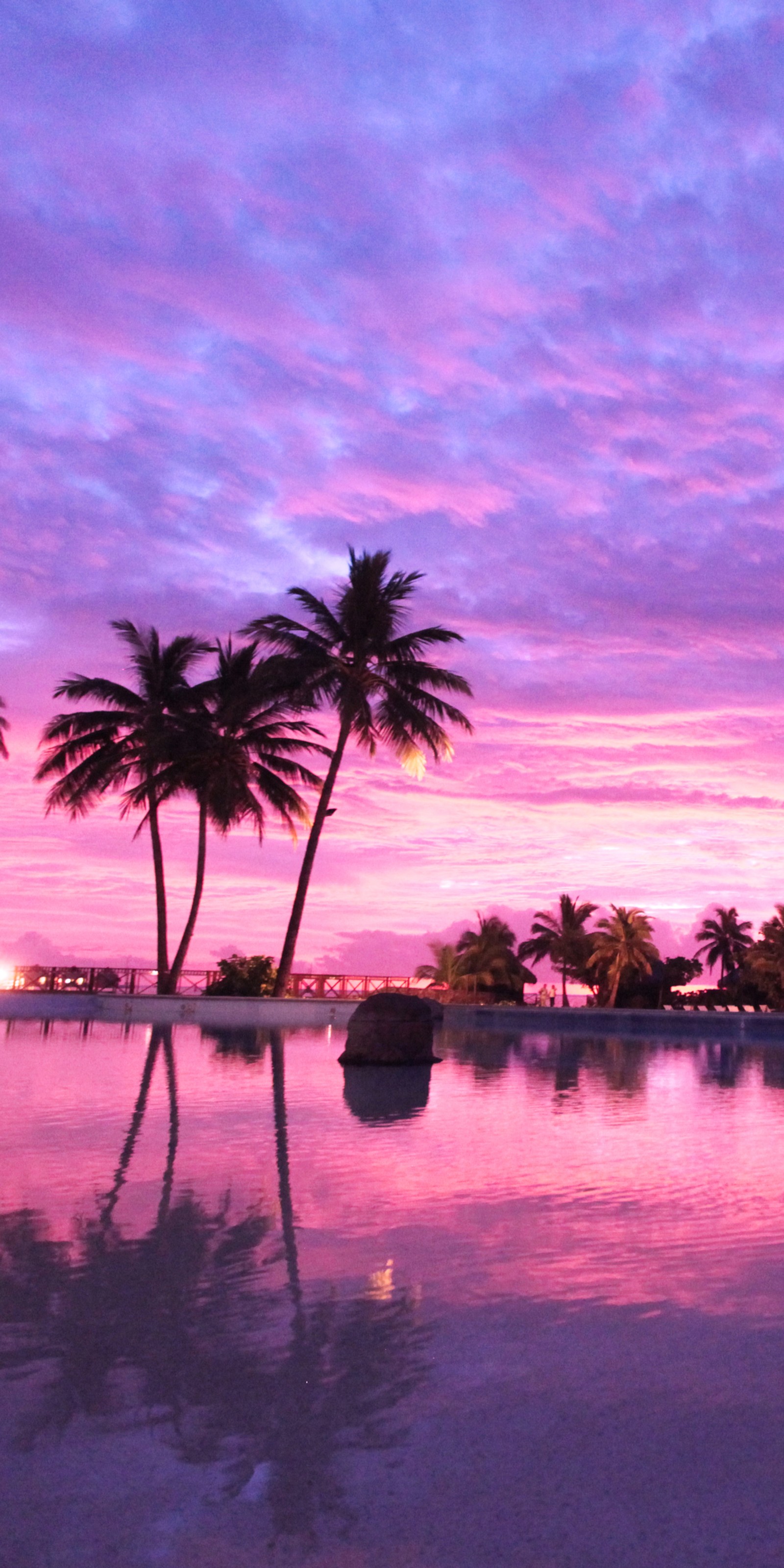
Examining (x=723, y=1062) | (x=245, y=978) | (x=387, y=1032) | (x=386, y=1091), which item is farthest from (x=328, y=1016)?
(x=386, y=1091)

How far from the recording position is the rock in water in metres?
15.1

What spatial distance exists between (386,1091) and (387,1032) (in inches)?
117

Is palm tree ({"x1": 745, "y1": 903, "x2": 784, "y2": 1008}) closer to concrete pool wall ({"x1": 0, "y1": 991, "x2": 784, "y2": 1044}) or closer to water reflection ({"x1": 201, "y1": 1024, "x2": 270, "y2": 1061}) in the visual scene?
concrete pool wall ({"x1": 0, "y1": 991, "x2": 784, "y2": 1044})

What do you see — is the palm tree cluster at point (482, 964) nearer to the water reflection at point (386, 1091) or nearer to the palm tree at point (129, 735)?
the palm tree at point (129, 735)

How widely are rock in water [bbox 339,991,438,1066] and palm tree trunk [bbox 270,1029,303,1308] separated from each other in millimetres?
1660

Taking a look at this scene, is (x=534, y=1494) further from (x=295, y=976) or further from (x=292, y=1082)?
(x=295, y=976)

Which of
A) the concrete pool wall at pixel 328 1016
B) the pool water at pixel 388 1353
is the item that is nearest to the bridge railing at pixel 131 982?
the concrete pool wall at pixel 328 1016

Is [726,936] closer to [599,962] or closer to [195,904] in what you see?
[599,962]

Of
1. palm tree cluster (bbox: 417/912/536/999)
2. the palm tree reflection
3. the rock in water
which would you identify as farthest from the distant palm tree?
the palm tree reflection

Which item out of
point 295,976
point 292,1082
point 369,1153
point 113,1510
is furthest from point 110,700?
point 113,1510

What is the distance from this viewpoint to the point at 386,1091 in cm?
1210

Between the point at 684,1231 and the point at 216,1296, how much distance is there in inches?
94.4

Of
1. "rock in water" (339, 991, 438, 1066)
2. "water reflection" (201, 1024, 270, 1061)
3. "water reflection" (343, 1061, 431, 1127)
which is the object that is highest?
"rock in water" (339, 991, 438, 1066)

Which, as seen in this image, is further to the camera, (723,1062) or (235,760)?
(235,760)
